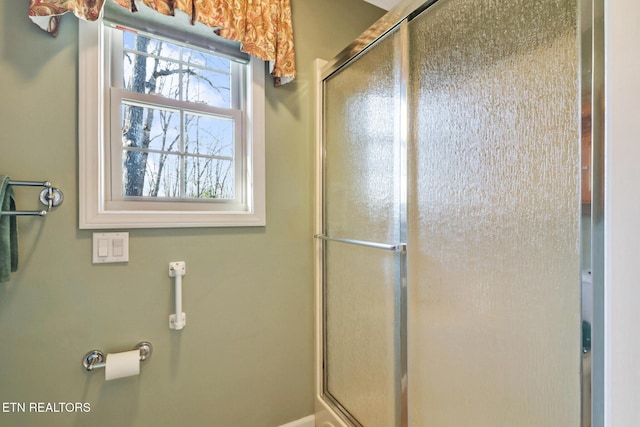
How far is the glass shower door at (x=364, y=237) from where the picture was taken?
1.19 metres

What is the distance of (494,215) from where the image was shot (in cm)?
84

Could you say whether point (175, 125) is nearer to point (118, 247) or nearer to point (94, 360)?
point (118, 247)

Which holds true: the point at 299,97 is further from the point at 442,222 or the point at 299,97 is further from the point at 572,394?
the point at 572,394

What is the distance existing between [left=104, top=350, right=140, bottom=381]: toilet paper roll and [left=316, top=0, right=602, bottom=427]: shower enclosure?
3.03 ft

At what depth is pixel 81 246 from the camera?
1177mm

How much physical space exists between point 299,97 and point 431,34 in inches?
31.1

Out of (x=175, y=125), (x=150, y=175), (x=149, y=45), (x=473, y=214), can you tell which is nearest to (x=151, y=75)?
(x=149, y=45)

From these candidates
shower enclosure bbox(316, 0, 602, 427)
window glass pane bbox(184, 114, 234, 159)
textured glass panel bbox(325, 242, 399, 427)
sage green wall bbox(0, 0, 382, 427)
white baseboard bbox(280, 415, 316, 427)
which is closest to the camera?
shower enclosure bbox(316, 0, 602, 427)

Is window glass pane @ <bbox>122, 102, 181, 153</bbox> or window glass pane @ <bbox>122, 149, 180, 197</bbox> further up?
window glass pane @ <bbox>122, 102, 181, 153</bbox>

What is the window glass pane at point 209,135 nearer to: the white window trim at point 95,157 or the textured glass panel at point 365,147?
the white window trim at point 95,157

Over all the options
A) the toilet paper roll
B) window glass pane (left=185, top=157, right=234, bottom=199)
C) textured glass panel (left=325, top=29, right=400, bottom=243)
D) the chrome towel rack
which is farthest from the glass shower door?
the chrome towel rack

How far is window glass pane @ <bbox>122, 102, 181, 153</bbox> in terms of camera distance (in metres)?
1.33

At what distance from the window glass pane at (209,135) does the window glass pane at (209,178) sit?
4 cm

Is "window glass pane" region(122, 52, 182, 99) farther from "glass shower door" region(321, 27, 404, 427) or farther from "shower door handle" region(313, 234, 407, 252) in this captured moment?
"shower door handle" region(313, 234, 407, 252)
